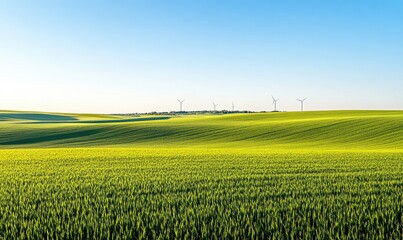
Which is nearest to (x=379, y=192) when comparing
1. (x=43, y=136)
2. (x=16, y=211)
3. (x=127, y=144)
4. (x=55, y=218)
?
(x=55, y=218)

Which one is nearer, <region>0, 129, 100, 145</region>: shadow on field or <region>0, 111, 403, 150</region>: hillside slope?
<region>0, 111, 403, 150</region>: hillside slope

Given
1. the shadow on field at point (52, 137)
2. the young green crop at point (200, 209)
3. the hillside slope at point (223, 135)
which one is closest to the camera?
the young green crop at point (200, 209)

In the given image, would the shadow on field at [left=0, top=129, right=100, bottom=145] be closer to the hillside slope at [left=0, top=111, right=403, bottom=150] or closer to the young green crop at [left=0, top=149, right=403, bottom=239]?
the hillside slope at [left=0, top=111, right=403, bottom=150]

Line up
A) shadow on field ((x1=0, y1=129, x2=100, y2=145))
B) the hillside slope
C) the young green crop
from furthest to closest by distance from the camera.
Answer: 1. shadow on field ((x1=0, y1=129, x2=100, y2=145))
2. the hillside slope
3. the young green crop

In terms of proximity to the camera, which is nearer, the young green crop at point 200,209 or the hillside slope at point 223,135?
the young green crop at point 200,209

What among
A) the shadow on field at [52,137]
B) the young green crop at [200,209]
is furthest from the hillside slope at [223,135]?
the young green crop at [200,209]

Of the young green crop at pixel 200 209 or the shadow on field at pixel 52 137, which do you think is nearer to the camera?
the young green crop at pixel 200 209

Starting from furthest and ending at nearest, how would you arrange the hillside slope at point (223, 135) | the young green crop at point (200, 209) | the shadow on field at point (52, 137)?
the shadow on field at point (52, 137) < the hillside slope at point (223, 135) < the young green crop at point (200, 209)

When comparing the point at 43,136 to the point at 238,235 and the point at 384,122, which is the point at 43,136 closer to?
the point at 384,122

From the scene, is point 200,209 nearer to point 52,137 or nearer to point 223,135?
point 223,135

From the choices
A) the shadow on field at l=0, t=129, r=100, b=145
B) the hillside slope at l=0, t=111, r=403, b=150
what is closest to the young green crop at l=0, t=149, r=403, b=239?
the hillside slope at l=0, t=111, r=403, b=150

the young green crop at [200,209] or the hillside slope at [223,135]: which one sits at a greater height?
the young green crop at [200,209]

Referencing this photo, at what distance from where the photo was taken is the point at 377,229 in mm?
5438

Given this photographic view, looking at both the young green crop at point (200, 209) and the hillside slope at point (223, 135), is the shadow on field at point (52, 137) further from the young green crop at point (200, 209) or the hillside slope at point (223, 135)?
the young green crop at point (200, 209)
